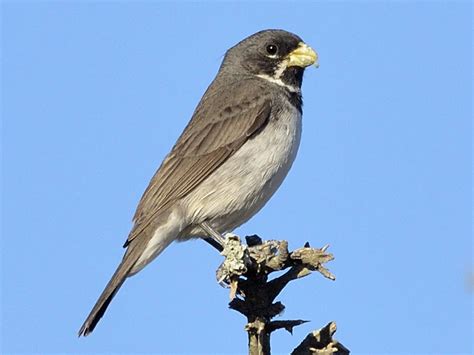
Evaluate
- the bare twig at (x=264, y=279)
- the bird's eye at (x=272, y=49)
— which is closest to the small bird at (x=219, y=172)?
the bird's eye at (x=272, y=49)

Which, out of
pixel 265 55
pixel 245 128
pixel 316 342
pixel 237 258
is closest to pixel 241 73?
pixel 265 55

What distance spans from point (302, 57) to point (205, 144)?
4.40 feet

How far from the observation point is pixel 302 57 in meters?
7.80

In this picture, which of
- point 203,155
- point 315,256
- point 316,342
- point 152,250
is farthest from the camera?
point 203,155

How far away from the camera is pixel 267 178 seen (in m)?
6.84

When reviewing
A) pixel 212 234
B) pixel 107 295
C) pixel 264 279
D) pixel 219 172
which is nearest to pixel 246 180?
pixel 219 172

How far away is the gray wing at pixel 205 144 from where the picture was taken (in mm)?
6887

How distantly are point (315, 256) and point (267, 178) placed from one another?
267 centimetres

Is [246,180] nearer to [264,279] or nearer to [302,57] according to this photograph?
[302,57]

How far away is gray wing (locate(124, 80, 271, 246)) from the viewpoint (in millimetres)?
6887

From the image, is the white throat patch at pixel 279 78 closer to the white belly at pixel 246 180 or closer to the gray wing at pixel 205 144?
the gray wing at pixel 205 144

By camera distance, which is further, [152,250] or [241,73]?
[241,73]

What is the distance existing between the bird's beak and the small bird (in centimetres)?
3

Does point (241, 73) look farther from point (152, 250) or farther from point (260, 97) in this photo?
point (152, 250)
